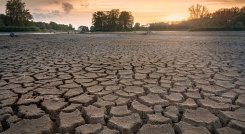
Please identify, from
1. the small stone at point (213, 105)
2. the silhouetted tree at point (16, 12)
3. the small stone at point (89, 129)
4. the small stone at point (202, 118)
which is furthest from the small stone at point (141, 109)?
the silhouetted tree at point (16, 12)

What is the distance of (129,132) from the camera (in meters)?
2.08

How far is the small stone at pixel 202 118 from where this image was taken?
2.20 metres

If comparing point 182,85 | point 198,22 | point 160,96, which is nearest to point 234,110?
point 160,96

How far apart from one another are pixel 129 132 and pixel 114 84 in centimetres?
156

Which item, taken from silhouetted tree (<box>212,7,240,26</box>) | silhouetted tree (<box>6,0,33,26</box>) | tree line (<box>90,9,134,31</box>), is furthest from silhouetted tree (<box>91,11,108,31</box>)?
silhouetted tree (<box>212,7,240,26</box>)

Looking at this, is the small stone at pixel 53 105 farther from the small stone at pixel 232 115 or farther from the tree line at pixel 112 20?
the tree line at pixel 112 20

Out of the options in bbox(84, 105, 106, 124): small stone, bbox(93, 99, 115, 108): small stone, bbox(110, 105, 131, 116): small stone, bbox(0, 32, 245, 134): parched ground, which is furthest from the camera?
bbox(93, 99, 115, 108): small stone

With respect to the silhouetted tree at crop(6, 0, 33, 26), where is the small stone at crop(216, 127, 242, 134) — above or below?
below

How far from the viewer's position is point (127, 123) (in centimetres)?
222

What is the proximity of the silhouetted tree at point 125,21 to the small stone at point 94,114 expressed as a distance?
194ft

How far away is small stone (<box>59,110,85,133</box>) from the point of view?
6.98 ft

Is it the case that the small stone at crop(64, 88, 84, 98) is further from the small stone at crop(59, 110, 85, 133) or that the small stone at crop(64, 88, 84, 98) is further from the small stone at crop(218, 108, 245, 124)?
the small stone at crop(218, 108, 245, 124)

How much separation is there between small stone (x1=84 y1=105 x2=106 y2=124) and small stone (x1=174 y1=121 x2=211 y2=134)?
0.68 m

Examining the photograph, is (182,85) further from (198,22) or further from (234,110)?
(198,22)
